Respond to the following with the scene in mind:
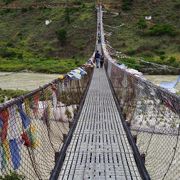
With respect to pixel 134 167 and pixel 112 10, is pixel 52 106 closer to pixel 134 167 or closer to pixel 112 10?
pixel 134 167

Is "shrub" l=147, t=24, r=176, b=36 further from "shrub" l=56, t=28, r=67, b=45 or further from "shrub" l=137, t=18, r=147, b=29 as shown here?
"shrub" l=56, t=28, r=67, b=45

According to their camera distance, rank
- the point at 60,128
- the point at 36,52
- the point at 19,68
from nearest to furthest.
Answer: the point at 60,128, the point at 19,68, the point at 36,52

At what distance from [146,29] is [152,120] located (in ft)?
99.2

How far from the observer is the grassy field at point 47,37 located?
31.6 metres

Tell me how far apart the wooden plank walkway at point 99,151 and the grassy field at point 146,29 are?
69.3 feet

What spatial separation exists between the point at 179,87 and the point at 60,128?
15848 millimetres

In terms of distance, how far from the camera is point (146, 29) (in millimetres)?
37594

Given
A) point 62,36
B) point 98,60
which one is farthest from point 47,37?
point 98,60

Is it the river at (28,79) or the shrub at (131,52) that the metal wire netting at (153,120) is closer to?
the river at (28,79)

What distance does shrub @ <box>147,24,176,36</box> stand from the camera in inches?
1404

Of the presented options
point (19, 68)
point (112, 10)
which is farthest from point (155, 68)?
point (112, 10)

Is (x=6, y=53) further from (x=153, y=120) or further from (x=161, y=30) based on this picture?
(x=153, y=120)

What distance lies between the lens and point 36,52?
35062 millimetres

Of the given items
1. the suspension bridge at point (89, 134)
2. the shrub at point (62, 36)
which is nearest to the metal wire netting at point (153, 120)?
→ the suspension bridge at point (89, 134)
